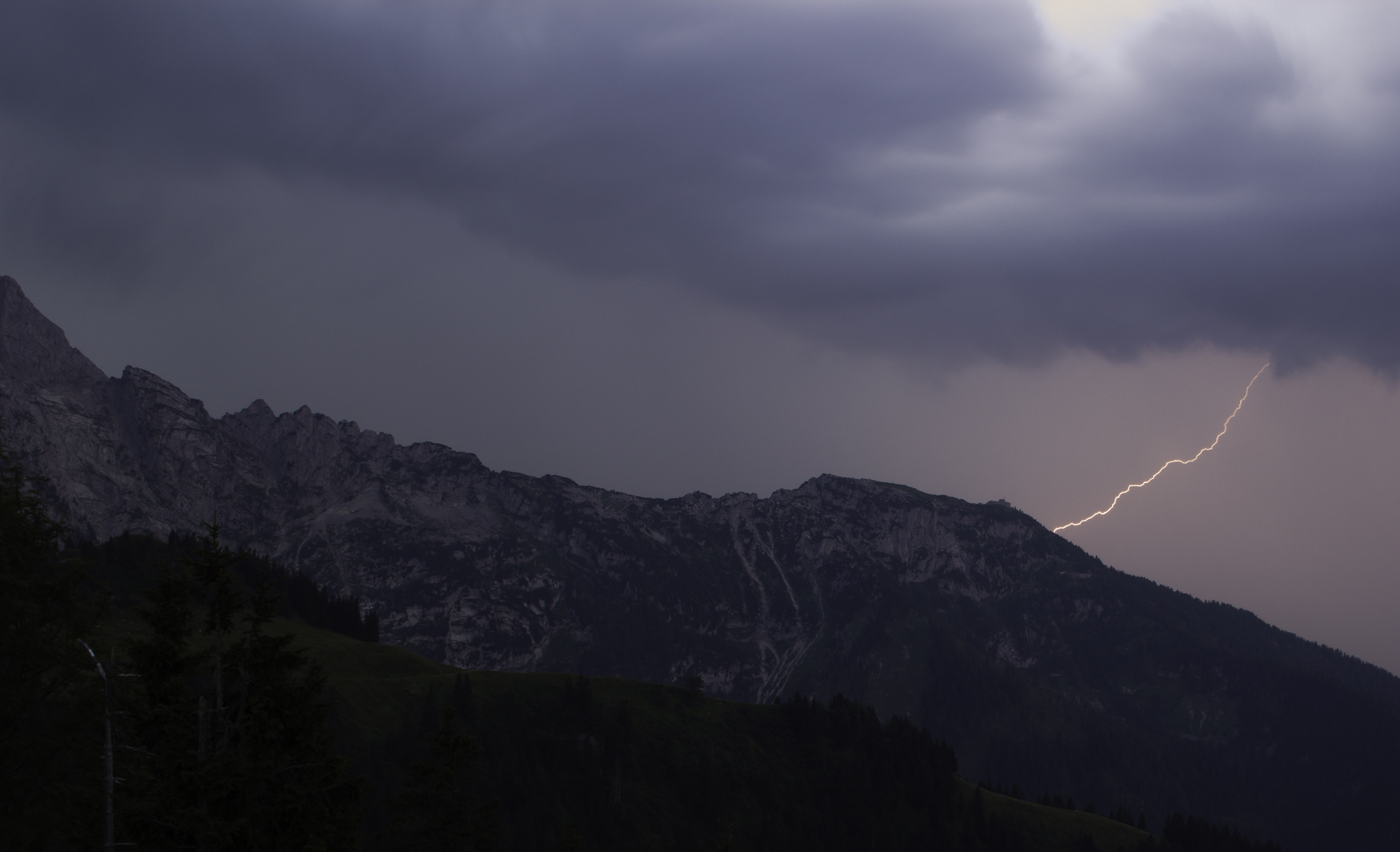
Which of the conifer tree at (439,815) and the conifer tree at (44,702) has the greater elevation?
the conifer tree at (44,702)

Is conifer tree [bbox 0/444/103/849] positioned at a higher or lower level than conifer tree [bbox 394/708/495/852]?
higher

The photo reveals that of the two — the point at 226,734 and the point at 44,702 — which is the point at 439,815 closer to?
the point at 226,734

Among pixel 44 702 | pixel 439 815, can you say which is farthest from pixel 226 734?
pixel 439 815

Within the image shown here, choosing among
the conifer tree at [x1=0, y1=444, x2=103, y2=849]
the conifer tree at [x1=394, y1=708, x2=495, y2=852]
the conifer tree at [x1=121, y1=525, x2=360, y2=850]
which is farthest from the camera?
the conifer tree at [x1=394, y1=708, x2=495, y2=852]

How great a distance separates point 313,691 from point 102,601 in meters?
8.13

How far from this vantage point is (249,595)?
4200 cm

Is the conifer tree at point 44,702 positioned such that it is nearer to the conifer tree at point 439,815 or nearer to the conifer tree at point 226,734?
the conifer tree at point 226,734

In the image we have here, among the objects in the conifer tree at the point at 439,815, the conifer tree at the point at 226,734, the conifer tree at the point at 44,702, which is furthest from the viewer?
the conifer tree at the point at 439,815

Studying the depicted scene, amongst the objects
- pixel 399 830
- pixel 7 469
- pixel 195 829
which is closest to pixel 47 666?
pixel 195 829

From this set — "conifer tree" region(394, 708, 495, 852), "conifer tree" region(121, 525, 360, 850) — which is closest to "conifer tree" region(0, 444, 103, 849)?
"conifer tree" region(121, 525, 360, 850)

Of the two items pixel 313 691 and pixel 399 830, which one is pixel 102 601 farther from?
pixel 399 830

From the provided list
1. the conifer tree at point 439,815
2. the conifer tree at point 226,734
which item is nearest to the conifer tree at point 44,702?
the conifer tree at point 226,734

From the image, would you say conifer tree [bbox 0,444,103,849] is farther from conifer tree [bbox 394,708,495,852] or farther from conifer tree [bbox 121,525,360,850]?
conifer tree [bbox 394,708,495,852]

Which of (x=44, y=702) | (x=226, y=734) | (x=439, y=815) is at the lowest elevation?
(x=439, y=815)
